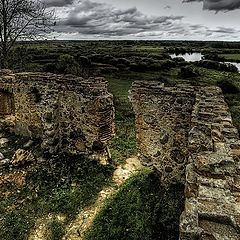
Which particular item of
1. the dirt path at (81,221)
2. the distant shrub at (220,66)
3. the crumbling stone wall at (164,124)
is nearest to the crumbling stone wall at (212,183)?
the crumbling stone wall at (164,124)

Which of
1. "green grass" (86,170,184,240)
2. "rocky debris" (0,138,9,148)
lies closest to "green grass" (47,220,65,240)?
"green grass" (86,170,184,240)

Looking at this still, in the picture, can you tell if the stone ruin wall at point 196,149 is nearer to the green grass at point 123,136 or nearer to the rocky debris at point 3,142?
the green grass at point 123,136

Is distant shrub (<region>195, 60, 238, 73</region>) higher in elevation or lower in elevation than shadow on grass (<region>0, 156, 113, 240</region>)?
lower

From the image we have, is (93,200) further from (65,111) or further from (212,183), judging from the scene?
(212,183)

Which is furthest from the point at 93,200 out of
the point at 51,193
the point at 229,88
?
the point at 229,88

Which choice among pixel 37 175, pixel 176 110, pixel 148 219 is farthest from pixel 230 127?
pixel 37 175

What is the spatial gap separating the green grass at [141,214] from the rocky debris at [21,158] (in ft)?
10.4

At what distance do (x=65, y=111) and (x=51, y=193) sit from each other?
2.69m

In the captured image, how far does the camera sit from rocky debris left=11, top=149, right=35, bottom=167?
30.1ft

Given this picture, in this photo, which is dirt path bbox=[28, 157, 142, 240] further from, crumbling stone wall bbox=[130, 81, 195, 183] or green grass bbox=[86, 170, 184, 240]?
crumbling stone wall bbox=[130, 81, 195, 183]

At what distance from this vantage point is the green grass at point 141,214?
6488 mm

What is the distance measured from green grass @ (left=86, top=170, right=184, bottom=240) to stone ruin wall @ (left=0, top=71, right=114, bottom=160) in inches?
78.7

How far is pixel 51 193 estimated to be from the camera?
8039 millimetres

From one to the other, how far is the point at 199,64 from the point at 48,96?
44417 millimetres
